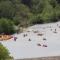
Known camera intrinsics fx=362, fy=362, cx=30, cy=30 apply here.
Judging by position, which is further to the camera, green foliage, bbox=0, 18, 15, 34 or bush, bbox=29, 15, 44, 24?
bush, bbox=29, 15, 44, 24

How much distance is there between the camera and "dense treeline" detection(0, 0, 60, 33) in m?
61.3

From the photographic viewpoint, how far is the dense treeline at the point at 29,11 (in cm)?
6128

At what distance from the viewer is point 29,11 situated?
6769 cm

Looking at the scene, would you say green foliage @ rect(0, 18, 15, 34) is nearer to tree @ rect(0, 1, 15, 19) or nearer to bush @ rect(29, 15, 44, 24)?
tree @ rect(0, 1, 15, 19)

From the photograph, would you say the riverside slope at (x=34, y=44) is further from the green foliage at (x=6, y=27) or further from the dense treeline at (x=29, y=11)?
the dense treeline at (x=29, y=11)

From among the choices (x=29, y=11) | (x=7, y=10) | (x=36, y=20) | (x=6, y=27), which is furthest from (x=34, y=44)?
(x=29, y=11)

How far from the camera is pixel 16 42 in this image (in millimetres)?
47656

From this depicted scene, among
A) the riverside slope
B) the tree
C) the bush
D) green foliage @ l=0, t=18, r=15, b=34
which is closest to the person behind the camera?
the riverside slope

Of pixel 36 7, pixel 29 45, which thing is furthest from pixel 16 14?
pixel 29 45

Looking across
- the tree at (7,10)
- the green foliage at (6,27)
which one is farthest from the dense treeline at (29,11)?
the green foliage at (6,27)

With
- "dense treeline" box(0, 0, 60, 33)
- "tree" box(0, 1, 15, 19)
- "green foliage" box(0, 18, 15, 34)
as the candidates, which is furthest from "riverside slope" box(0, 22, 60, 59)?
"tree" box(0, 1, 15, 19)

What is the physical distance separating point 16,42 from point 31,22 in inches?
569

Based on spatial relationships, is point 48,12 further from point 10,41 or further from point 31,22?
point 10,41

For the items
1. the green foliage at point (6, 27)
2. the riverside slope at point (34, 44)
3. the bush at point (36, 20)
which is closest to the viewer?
the riverside slope at point (34, 44)
